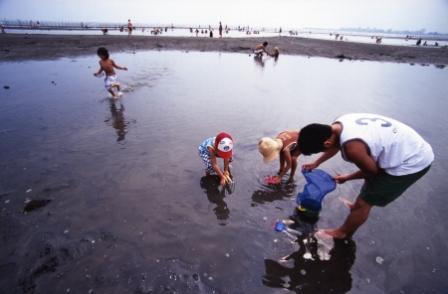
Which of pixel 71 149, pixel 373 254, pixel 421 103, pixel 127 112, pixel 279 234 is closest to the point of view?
pixel 373 254

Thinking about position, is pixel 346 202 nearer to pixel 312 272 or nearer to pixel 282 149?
pixel 282 149

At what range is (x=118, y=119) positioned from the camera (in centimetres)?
686

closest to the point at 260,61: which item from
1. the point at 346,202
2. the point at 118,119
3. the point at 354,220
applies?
the point at 118,119

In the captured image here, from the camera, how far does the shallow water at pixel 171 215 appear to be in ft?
9.04

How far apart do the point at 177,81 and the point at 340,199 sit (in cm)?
916

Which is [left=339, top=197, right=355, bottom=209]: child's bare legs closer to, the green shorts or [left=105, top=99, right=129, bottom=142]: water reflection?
the green shorts

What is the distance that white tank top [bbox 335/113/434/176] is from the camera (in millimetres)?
2309

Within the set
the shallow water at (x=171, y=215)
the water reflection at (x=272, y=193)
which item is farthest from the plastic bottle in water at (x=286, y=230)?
the water reflection at (x=272, y=193)

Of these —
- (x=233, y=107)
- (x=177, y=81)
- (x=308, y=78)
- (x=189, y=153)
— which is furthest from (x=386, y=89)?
(x=189, y=153)

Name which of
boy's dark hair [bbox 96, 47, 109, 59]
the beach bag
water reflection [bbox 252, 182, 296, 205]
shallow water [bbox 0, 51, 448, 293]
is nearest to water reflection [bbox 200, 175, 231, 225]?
shallow water [bbox 0, 51, 448, 293]

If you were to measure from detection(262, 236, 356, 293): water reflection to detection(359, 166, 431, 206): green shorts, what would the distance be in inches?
33.1

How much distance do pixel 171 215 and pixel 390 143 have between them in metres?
2.85

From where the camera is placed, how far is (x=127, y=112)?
7422mm

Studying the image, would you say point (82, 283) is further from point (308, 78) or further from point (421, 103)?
point (308, 78)
